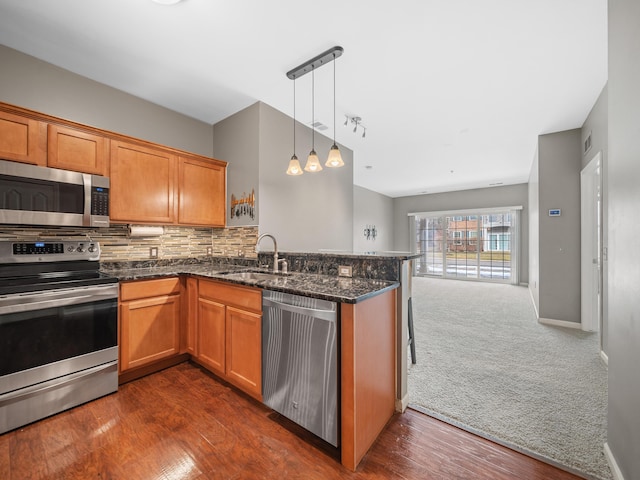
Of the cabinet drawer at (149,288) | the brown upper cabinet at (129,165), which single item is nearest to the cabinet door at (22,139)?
the brown upper cabinet at (129,165)

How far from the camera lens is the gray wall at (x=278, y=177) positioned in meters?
3.02

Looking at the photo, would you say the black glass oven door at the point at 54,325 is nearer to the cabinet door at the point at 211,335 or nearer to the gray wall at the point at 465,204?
the cabinet door at the point at 211,335

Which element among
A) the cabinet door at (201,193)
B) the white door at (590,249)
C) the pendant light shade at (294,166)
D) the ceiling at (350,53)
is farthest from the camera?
the white door at (590,249)

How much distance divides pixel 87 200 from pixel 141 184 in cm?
48

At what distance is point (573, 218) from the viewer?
3.73 metres

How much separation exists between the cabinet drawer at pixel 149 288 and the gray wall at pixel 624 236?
3.06 meters

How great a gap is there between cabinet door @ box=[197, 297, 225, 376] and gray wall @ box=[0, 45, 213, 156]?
6.47 ft

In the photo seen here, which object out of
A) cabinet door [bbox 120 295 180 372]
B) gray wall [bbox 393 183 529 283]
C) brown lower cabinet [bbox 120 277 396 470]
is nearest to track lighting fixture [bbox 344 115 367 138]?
brown lower cabinet [bbox 120 277 396 470]

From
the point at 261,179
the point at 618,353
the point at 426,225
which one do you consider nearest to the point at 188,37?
the point at 261,179

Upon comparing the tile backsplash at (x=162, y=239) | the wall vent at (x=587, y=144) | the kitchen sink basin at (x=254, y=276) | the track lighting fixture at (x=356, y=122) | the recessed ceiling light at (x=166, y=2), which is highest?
the track lighting fixture at (x=356, y=122)

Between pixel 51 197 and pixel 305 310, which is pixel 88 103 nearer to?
pixel 51 197

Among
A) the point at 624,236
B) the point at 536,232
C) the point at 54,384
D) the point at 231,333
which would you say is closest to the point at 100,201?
the point at 54,384

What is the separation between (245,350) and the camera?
2.03 meters

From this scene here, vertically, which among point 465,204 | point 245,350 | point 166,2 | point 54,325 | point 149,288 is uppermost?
point 166,2
